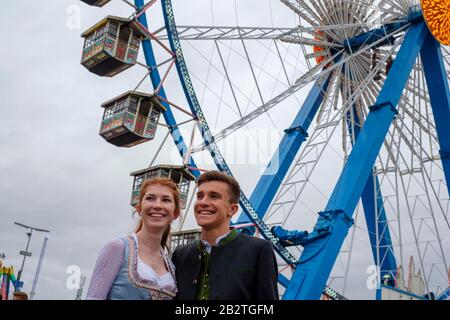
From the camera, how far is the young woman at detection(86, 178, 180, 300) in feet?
7.07

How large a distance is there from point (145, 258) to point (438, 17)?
13346 mm

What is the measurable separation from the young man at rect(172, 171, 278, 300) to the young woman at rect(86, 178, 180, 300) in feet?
0.30

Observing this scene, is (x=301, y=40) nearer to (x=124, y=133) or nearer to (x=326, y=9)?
(x=326, y=9)

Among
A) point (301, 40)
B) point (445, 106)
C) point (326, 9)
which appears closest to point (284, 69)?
point (301, 40)

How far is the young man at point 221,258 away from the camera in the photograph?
7.40ft

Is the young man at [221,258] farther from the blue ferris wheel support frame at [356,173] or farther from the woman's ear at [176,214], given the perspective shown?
the blue ferris wheel support frame at [356,173]

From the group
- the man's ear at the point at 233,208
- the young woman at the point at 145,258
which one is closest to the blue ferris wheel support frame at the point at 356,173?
the man's ear at the point at 233,208

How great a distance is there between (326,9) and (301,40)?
6.36ft

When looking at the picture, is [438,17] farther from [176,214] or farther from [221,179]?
[176,214]

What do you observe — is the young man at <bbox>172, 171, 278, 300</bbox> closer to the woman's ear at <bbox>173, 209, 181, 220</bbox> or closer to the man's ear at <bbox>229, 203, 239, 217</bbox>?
the man's ear at <bbox>229, 203, 239, 217</bbox>

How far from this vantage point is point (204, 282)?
233 cm

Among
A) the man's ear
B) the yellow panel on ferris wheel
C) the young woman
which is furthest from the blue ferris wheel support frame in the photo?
the young woman

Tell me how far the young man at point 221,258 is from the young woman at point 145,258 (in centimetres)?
9

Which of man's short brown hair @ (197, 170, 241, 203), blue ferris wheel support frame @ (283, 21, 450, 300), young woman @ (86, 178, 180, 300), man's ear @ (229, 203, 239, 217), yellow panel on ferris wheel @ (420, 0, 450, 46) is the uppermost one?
yellow panel on ferris wheel @ (420, 0, 450, 46)
